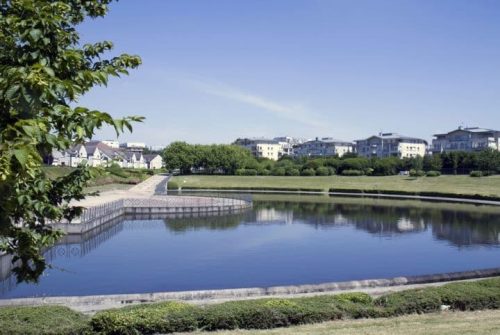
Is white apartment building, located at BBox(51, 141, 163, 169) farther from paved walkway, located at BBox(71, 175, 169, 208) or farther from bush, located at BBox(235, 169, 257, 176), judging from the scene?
paved walkway, located at BBox(71, 175, 169, 208)

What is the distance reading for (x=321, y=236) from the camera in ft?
115

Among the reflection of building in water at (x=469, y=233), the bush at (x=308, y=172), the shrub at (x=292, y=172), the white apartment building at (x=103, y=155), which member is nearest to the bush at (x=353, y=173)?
the bush at (x=308, y=172)

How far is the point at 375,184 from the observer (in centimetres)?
8494

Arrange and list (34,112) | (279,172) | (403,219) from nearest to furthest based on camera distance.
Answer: (34,112)
(403,219)
(279,172)

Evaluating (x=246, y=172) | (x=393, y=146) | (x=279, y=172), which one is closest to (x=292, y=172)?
(x=279, y=172)

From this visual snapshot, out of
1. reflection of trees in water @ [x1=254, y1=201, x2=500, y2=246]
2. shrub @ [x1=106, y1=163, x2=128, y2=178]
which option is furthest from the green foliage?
shrub @ [x1=106, y1=163, x2=128, y2=178]

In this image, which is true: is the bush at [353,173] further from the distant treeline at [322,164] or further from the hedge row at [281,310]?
the hedge row at [281,310]

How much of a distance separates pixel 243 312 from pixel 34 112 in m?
8.71

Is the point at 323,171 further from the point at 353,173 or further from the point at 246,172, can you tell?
the point at 246,172

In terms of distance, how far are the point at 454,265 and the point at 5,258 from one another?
21.4m

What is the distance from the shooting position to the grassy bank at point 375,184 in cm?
7494

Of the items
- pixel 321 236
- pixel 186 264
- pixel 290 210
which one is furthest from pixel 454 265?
pixel 290 210

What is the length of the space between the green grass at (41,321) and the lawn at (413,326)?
9.77ft

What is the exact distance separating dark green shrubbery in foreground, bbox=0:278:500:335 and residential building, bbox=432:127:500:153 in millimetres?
144223
